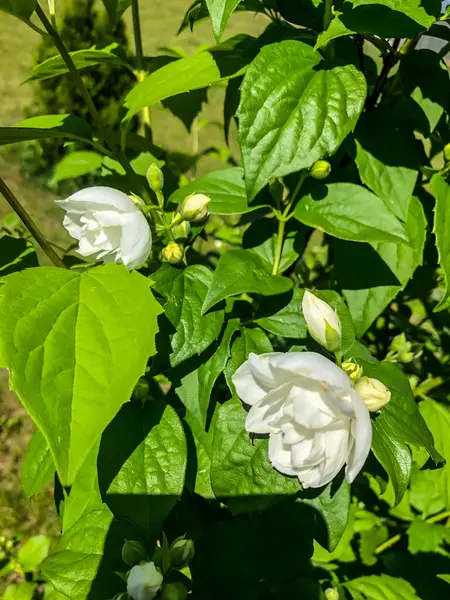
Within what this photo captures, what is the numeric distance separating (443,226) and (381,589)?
103cm

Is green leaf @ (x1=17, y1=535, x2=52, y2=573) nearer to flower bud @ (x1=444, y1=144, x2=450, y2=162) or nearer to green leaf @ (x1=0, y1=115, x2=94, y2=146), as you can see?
green leaf @ (x1=0, y1=115, x2=94, y2=146)

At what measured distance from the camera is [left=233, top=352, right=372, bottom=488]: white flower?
0.77 metres

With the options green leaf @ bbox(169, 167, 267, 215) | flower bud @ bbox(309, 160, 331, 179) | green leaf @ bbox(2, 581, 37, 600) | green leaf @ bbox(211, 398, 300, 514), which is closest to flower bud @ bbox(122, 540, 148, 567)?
green leaf @ bbox(211, 398, 300, 514)

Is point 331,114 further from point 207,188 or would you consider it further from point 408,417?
point 408,417

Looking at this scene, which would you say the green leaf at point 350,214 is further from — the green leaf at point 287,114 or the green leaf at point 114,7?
the green leaf at point 114,7

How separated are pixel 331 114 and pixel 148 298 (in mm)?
443

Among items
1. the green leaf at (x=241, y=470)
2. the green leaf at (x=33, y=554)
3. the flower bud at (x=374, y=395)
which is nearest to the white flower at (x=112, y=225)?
the green leaf at (x=241, y=470)

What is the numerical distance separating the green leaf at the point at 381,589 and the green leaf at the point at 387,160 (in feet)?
3.41

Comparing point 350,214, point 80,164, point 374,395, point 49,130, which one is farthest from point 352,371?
point 80,164

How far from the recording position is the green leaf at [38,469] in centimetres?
123

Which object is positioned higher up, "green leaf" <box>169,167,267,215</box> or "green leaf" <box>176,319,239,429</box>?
"green leaf" <box>169,167,267,215</box>

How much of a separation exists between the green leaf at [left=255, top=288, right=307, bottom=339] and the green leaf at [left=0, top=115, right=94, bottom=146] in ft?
1.62

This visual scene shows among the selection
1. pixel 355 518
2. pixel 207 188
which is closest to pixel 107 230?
pixel 207 188

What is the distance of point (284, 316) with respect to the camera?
1.09m
